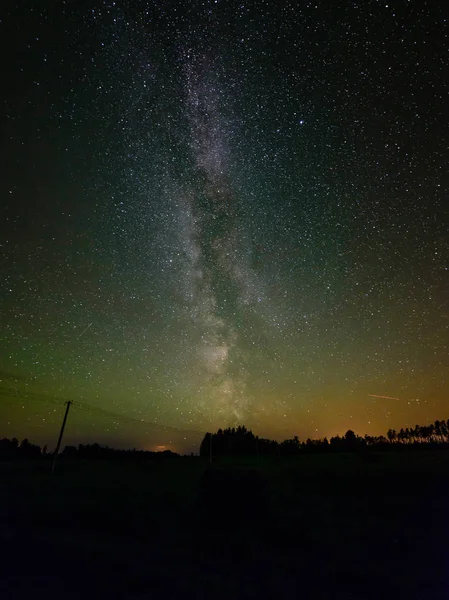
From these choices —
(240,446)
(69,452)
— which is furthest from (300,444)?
(69,452)

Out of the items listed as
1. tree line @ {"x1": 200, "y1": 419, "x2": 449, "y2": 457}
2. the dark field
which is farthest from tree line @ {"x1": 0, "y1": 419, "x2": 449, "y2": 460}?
the dark field

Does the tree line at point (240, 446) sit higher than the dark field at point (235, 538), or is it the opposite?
the tree line at point (240, 446)

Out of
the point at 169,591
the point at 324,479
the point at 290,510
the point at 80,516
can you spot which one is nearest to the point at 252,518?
the point at 290,510

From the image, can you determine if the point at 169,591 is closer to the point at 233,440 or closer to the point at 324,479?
the point at 324,479

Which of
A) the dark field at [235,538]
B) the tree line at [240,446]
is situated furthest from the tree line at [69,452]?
the dark field at [235,538]

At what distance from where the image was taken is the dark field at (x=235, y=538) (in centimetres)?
1247

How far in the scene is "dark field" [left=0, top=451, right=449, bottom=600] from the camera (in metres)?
12.5

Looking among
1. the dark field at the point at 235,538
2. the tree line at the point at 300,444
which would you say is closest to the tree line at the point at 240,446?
the tree line at the point at 300,444

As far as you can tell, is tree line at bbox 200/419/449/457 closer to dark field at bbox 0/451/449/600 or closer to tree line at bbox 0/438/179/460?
tree line at bbox 0/438/179/460

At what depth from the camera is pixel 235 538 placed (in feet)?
59.5

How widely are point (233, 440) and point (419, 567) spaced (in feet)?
331

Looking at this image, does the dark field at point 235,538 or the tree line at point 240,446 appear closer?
the dark field at point 235,538

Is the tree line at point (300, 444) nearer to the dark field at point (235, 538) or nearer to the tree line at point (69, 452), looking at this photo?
the tree line at point (69, 452)

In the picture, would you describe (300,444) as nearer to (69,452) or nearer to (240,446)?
(240,446)
